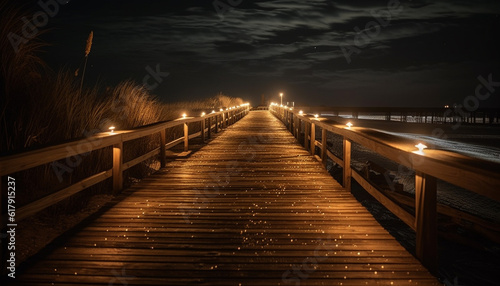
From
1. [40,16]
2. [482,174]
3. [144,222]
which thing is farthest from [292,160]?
[482,174]

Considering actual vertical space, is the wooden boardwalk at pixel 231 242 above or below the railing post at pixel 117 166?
below

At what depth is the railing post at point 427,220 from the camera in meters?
2.90

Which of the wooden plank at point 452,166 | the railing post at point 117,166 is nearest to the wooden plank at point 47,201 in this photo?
the railing post at point 117,166

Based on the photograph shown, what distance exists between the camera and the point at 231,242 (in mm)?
3479

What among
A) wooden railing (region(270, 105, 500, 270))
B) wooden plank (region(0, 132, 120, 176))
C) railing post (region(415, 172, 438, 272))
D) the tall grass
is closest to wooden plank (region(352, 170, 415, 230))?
wooden railing (region(270, 105, 500, 270))

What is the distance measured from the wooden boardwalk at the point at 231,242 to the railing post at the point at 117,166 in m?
0.19

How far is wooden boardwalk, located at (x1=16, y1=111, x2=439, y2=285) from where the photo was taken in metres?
2.80

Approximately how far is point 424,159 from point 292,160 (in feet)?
17.6

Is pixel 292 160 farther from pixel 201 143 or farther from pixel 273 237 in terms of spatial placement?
pixel 273 237

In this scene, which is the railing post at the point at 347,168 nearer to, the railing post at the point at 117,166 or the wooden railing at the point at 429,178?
the wooden railing at the point at 429,178

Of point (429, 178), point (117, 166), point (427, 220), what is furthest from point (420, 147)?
point (117, 166)

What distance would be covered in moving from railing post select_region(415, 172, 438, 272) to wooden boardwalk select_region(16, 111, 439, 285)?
0.33ft

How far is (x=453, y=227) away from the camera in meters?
7.17

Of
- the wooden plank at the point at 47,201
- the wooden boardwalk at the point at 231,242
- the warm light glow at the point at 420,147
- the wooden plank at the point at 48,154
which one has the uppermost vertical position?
the warm light glow at the point at 420,147
